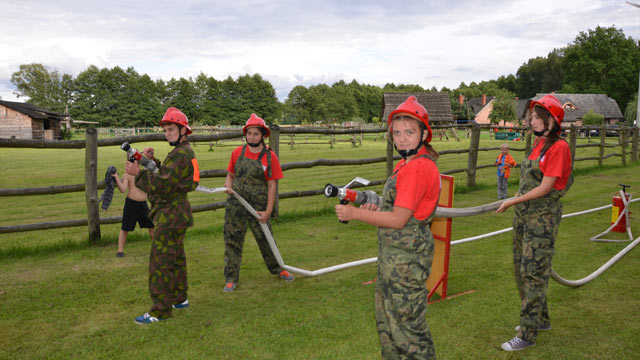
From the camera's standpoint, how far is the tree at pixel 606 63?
6994cm

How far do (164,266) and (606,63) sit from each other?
8599 centimetres

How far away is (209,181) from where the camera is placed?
1453 cm

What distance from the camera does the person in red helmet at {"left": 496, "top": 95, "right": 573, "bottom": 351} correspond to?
354 cm

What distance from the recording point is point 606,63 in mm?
71688

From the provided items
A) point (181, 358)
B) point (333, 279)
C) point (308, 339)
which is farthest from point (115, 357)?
point (333, 279)

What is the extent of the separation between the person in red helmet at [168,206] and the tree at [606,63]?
82960mm

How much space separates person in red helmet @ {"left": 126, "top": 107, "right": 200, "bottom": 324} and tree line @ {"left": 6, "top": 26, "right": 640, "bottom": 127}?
63.2 m

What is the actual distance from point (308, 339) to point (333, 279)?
5.43 ft

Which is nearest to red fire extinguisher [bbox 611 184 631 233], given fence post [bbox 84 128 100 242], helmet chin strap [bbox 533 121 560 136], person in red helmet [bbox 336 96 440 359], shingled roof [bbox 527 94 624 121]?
helmet chin strap [bbox 533 121 560 136]

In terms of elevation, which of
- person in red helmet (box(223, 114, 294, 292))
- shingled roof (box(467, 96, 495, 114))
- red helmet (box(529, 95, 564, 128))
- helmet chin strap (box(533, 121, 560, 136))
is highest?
shingled roof (box(467, 96, 495, 114))

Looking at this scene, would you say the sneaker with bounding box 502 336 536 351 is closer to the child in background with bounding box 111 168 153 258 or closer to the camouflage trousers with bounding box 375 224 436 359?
the camouflage trousers with bounding box 375 224 436 359

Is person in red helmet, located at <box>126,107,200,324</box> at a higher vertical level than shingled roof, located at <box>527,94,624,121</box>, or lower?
lower

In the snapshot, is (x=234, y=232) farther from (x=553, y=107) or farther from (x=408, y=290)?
(x=553, y=107)

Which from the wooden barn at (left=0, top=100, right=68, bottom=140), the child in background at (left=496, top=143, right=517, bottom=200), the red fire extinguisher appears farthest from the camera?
the wooden barn at (left=0, top=100, right=68, bottom=140)
